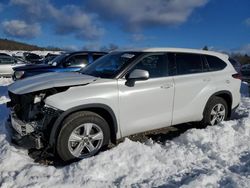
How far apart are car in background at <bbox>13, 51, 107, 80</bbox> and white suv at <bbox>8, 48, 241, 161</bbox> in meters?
4.71

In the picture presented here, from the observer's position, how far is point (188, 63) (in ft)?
20.5

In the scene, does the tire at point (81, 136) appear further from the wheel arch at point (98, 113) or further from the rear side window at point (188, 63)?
the rear side window at point (188, 63)

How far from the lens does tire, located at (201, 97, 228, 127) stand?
A: 254 inches

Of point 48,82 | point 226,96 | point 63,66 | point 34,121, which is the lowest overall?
point 34,121

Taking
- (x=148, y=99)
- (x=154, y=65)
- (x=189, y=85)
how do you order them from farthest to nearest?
(x=189, y=85) < (x=154, y=65) < (x=148, y=99)

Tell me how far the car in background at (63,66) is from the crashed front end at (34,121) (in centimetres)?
562

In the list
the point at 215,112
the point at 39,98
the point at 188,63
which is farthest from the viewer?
the point at 215,112

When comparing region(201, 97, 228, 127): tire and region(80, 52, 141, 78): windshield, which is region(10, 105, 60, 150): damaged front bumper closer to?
region(80, 52, 141, 78): windshield

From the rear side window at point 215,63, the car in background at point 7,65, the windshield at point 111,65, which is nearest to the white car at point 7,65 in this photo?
the car in background at point 7,65

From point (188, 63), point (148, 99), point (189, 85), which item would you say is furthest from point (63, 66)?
point (148, 99)

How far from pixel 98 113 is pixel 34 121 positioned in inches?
39.0

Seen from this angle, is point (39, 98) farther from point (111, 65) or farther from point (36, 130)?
point (111, 65)

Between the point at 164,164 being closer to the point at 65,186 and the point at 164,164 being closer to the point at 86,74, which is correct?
the point at 65,186

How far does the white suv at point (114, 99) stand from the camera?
15.4 feet
